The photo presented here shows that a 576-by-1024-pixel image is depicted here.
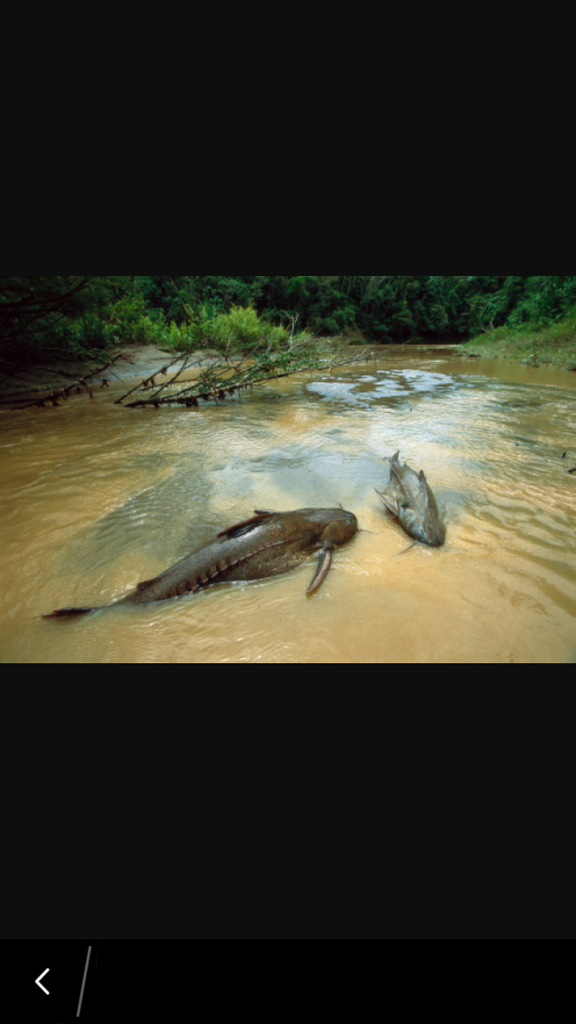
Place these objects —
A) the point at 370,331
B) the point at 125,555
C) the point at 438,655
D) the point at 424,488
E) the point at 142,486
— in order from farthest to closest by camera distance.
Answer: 1. the point at 370,331
2. the point at 142,486
3. the point at 424,488
4. the point at 125,555
5. the point at 438,655

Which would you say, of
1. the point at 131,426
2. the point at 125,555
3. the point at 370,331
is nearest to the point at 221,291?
the point at 370,331

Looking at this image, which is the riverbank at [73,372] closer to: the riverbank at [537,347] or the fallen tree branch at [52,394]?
the fallen tree branch at [52,394]

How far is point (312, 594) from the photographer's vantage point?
3117 millimetres

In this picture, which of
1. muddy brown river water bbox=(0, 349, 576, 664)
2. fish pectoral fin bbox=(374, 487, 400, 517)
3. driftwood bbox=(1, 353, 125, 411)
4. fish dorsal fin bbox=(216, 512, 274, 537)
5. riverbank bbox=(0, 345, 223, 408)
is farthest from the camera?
riverbank bbox=(0, 345, 223, 408)

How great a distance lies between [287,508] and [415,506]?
1.49 metres

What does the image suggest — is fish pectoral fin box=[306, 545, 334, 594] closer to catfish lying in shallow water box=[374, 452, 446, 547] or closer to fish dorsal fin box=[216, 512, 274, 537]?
fish dorsal fin box=[216, 512, 274, 537]

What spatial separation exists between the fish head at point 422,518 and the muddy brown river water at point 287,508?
0.43 ft

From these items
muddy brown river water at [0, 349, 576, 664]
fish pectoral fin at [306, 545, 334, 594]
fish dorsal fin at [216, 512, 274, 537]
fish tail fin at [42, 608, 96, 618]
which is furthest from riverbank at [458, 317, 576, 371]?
fish tail fin at [42, 608, 96, 618]

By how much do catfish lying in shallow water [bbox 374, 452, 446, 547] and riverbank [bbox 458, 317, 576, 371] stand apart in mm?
15060

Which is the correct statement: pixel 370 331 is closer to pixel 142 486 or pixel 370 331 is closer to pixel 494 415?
pixel 494 415

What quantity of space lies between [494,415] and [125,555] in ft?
27.7

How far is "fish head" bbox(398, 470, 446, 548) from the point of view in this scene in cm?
376

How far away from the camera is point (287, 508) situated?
4.57 meters

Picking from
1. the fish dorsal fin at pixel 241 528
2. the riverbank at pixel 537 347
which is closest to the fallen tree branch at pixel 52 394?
the fish dorsal fin at pixel 241 528
